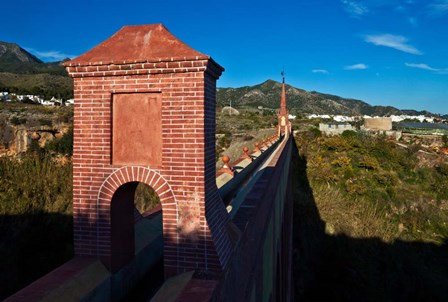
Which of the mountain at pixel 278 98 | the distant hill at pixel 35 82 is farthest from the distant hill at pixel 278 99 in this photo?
the distant hill at pixel 35 82

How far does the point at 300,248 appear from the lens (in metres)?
19.8

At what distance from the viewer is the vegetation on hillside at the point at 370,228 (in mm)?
18547

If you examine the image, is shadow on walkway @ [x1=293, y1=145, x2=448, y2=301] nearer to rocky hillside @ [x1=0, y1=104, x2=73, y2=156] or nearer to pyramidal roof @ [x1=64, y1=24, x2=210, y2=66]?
pyramidal roof @ [x1=64, y1=24, x2=210, y2=66]

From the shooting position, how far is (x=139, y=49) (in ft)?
11.5

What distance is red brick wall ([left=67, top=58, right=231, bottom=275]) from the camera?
10.8 feet

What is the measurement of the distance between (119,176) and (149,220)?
2.04 meters

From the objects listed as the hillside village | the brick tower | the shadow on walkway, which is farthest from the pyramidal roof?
the hillside village

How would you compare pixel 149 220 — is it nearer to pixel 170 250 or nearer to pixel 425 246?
pixel 170 250

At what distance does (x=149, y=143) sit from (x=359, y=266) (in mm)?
18760

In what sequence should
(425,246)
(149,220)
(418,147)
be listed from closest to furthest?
(149,220) < (425,246) < (418,147)

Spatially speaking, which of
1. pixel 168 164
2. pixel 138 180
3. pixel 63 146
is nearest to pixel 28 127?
pixel 63 146

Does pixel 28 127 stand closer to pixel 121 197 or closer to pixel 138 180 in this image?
pixel 121 197

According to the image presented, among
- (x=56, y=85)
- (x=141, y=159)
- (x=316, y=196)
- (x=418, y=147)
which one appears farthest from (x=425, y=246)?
(x=56, y=85)

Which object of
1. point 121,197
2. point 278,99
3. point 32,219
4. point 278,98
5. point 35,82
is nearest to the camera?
point 121,197
